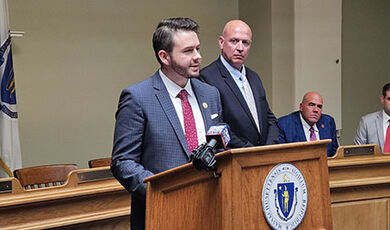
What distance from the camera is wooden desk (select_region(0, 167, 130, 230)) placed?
8.86ft

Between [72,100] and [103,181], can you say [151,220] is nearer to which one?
[103,181]

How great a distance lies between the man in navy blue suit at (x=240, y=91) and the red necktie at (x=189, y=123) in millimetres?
840

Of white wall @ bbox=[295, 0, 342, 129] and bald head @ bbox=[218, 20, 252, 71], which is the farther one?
white wall @ bbox=[295, 0, 342, 129]

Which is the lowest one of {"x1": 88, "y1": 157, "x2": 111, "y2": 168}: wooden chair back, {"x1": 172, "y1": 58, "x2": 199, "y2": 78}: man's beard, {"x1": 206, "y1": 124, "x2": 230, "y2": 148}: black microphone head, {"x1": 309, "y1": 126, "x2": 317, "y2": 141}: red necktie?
{"x1": 88, "y1": 157, "x2": 111, "y2": 168}: wooden chair back

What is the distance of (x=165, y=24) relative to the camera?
6.60 ft

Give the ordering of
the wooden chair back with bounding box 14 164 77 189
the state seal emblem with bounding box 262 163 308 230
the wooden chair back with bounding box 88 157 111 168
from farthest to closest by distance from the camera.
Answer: the wooden chair back with bounding box 88 157 111 168, the wooden chair back with bounding box 14 164 77 189, the state seal emblem with bounding box 262 163 308 230

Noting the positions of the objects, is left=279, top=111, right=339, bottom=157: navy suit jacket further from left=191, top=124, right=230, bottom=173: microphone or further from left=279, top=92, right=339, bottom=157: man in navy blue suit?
left=191, top=124, right=230, bottom=173: microphone

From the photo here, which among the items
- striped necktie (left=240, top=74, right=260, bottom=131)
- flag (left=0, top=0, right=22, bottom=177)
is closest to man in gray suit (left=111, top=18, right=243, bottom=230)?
striped necktie (left=240, top=74, right=260, bottom=131)

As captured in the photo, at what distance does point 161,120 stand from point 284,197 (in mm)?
562

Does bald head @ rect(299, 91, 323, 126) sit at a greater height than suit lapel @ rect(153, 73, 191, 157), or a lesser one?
lesser

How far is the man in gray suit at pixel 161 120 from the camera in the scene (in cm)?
194

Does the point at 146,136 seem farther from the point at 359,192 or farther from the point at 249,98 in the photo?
the point at 359,192

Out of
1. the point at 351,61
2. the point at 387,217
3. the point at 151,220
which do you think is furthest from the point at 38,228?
the point at 351,61

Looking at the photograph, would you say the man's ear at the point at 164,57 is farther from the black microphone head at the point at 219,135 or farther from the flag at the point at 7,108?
the flag at the point at 7,108
